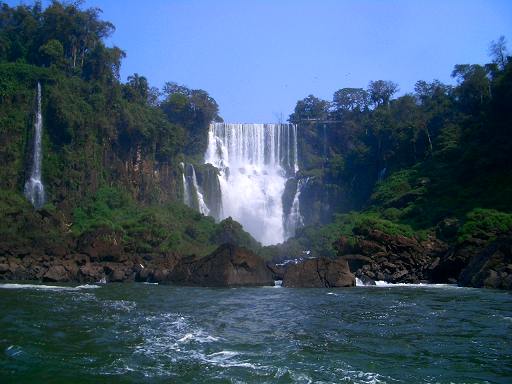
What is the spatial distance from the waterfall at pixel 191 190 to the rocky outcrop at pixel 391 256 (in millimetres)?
25895

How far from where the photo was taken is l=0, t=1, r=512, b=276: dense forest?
137 feet

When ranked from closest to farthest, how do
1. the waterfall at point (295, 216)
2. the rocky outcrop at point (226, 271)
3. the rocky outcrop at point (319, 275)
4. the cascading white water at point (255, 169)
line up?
the rocky outcrop at point (319, 275) → the rocky outcrop at point (226, 271) → the waterfall at point (295, 216) → the cascading white water at point (255, 169)

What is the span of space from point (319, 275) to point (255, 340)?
1625 centimetres

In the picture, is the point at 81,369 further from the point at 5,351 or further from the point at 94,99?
the point at 94,99

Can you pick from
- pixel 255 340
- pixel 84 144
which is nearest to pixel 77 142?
pixel 84 144

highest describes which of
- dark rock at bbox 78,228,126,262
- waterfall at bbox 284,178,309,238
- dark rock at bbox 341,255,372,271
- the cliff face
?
the cliff face

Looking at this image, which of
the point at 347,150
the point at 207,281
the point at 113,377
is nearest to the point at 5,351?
the point at 113,377

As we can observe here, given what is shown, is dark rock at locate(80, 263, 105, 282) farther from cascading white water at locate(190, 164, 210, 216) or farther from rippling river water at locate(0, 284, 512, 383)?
cascading white water at locate(190, 164, 210, 216)

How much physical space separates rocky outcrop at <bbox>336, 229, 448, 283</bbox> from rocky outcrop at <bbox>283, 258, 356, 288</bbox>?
3.49 metres

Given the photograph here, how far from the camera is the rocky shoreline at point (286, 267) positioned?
28719mm

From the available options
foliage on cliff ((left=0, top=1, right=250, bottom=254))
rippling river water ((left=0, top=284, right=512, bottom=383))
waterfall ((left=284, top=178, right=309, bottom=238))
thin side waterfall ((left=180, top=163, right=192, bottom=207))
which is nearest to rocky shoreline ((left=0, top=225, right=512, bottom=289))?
foliage on cliff ((left=0, top=1, right=250, bottom=254))

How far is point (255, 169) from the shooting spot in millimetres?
68312

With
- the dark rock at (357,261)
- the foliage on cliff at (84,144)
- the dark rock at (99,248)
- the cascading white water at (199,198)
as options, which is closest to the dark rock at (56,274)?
the dark rock at (99,248)

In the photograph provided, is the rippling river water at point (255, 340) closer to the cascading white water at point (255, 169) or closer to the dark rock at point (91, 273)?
the dark rock at point (91, 273)
